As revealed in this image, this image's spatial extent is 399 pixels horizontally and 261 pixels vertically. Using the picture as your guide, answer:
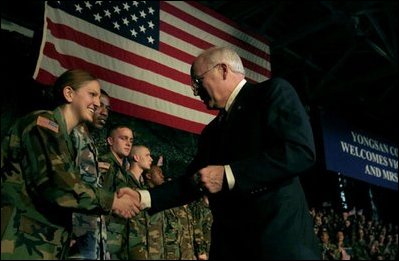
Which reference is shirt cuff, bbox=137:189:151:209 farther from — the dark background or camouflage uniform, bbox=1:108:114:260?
the dark background

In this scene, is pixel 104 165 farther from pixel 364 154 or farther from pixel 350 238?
pixel 350 238

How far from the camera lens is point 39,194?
1844 mm

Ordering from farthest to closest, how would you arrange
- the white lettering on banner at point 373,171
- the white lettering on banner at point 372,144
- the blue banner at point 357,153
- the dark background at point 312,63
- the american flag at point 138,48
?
the white lettering on banner at point 372,144, the white lettering on banner at point 373,171, the blue banner at point 357,153, the dark background at point 312,63, the american flag at point 138,48

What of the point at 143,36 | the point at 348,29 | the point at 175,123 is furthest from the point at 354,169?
the point at 143,36

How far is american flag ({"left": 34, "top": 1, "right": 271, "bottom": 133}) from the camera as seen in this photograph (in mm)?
3586

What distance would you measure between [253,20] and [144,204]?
5.33m

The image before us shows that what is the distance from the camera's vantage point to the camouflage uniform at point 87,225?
91.2 inches

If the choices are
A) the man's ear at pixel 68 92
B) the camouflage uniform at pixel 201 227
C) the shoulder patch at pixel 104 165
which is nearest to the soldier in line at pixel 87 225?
the man's ear at pixel 68 92

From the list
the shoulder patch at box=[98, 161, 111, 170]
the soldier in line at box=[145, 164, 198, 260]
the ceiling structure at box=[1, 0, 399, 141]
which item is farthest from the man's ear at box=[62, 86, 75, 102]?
the ceiling structure at box=[1, 0, 399, 141]

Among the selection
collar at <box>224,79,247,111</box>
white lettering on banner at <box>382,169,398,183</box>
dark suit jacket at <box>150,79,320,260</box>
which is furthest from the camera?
white lettering on banner at <box>382,169,398,183</box>

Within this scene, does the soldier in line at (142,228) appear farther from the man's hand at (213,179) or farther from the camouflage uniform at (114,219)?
the man's hand at (213,179)

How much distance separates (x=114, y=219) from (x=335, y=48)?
5.41 metres

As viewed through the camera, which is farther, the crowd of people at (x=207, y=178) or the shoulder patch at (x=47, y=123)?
the shoulder patch at (x=47, y=123)

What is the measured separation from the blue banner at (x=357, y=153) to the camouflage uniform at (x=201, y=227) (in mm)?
1819
